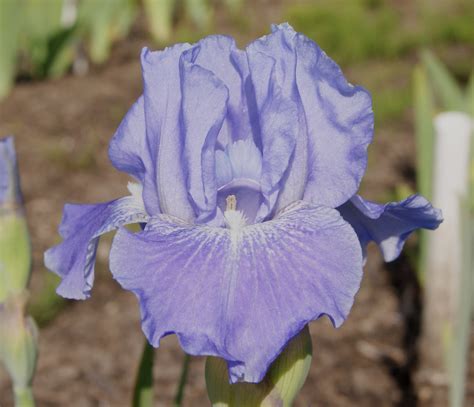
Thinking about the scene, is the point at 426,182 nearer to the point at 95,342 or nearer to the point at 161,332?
the point at 95,342

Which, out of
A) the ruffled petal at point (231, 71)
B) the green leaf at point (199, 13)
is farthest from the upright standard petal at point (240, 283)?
the green leaf at point (199, 13)

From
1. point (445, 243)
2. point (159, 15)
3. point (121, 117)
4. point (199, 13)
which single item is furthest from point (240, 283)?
point (199, 13)

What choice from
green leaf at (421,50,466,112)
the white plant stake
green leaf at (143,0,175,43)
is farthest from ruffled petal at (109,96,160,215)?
green leaf at (143,0,175,43)

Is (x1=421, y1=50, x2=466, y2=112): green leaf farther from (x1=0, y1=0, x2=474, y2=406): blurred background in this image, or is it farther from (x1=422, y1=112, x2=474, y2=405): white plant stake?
(x1=422, y1=112, x2=474, y2=405): white plant stake

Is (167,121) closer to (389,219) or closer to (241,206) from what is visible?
(241,206)

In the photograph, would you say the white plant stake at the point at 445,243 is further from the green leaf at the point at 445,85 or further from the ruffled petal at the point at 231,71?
the ruffled petal at the point at 231,71

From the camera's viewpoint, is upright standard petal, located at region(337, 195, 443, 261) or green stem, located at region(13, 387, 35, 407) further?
green stem, located at region(13, 387, 35, 407)
